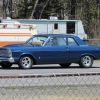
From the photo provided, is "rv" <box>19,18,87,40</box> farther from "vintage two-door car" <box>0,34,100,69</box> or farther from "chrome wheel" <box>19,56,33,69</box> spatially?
"chrome wheel" <box>19,56,33,69</box>

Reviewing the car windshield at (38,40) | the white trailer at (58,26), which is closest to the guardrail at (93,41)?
the white trailer at (58,26)

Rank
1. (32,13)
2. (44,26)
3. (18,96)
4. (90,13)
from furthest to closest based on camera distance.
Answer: (32,13), (90,13), (44,26), (18,96)

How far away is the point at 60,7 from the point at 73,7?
2.01m

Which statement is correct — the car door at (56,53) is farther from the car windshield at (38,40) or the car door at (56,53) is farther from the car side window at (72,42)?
the car side window at (72,42)

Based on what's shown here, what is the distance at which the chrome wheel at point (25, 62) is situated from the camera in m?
17.2

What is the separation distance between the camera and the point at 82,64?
18.0 m

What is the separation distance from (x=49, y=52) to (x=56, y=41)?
712 mm

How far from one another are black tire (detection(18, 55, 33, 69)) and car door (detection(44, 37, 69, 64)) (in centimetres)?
76

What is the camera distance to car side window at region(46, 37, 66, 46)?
1767 cm

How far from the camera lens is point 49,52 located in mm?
17422

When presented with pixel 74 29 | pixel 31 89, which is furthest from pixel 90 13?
pixel 31 89

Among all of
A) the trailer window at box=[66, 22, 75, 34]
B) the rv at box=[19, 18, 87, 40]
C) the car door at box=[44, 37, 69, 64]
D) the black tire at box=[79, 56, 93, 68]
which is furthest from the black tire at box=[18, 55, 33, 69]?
the trailer window at box=[66, 22, 75, 34]

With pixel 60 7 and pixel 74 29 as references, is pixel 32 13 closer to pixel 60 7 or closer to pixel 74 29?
pixel 60 7

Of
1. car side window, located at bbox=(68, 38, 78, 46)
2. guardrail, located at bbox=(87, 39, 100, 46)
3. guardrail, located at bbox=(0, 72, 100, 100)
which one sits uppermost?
car side window, located at bbox=(68, 38, 78, 46)
